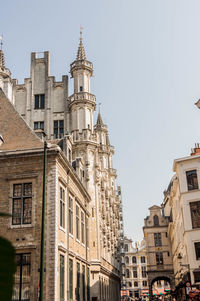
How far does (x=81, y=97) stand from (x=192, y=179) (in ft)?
43.0

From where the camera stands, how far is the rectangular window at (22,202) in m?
19.3

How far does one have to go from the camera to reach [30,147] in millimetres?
21281

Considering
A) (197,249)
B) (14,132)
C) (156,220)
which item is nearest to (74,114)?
(14,132)

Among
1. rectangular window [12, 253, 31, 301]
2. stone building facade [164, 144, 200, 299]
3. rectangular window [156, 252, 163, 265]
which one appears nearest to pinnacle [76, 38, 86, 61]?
stone building facade [164, 144, 200, 299]

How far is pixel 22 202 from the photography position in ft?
64.0

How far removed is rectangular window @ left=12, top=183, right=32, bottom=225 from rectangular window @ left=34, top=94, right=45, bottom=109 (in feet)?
58.1

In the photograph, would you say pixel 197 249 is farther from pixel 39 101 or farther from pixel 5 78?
pixel 5 78

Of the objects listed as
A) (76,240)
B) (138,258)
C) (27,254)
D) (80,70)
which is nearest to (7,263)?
(27,254)

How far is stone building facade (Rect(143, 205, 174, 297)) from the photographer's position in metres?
58.8

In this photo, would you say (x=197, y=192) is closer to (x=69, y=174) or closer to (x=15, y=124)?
(x=69, y=174)

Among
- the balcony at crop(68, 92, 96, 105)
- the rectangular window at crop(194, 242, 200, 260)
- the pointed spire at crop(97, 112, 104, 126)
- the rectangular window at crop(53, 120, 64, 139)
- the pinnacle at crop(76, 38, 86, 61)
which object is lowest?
the rectangular window at crop(194, 242, 200, 260)

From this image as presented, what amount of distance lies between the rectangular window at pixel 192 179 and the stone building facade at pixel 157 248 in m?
30.2

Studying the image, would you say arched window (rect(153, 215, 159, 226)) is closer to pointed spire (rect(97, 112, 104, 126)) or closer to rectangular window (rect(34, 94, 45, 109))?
pointed spire (rect(97, 112, 104, 126))

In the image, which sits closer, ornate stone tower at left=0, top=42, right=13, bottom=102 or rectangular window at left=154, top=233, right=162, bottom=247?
ornate stone tower at left=0, top=42, right=13, bottom=102
